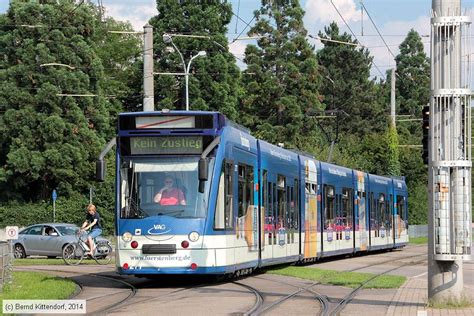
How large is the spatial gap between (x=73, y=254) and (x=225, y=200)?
1175 cm

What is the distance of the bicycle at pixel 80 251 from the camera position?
28188mm

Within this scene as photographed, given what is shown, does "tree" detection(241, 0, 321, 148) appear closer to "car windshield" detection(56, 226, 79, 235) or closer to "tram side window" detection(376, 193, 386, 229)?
"tram side window" detection(376, 193, 386, 229)

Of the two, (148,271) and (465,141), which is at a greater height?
(465,141)

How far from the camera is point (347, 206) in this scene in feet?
113

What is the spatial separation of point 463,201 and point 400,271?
11.7 metres

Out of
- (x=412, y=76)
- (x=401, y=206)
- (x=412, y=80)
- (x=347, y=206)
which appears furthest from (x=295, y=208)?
(x=412, y=76)

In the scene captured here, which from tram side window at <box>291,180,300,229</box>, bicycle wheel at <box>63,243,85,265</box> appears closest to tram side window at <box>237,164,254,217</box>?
tram side window at <box>291,180,300,229</box>

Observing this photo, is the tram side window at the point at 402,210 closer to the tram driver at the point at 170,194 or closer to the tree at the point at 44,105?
the tree at the point at 44,105

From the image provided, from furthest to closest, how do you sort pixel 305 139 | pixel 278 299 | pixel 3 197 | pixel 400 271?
pixel 305 139 < pixel 3 197 < pixel 400 271 < pixel 278 299

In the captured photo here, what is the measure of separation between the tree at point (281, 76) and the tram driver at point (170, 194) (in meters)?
53.9

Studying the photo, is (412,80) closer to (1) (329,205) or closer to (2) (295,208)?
(1) (329,205)

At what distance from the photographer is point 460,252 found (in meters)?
15.2

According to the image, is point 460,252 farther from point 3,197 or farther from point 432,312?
point 3,197

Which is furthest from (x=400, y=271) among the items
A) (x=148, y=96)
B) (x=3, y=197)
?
(x=3, y=197)
